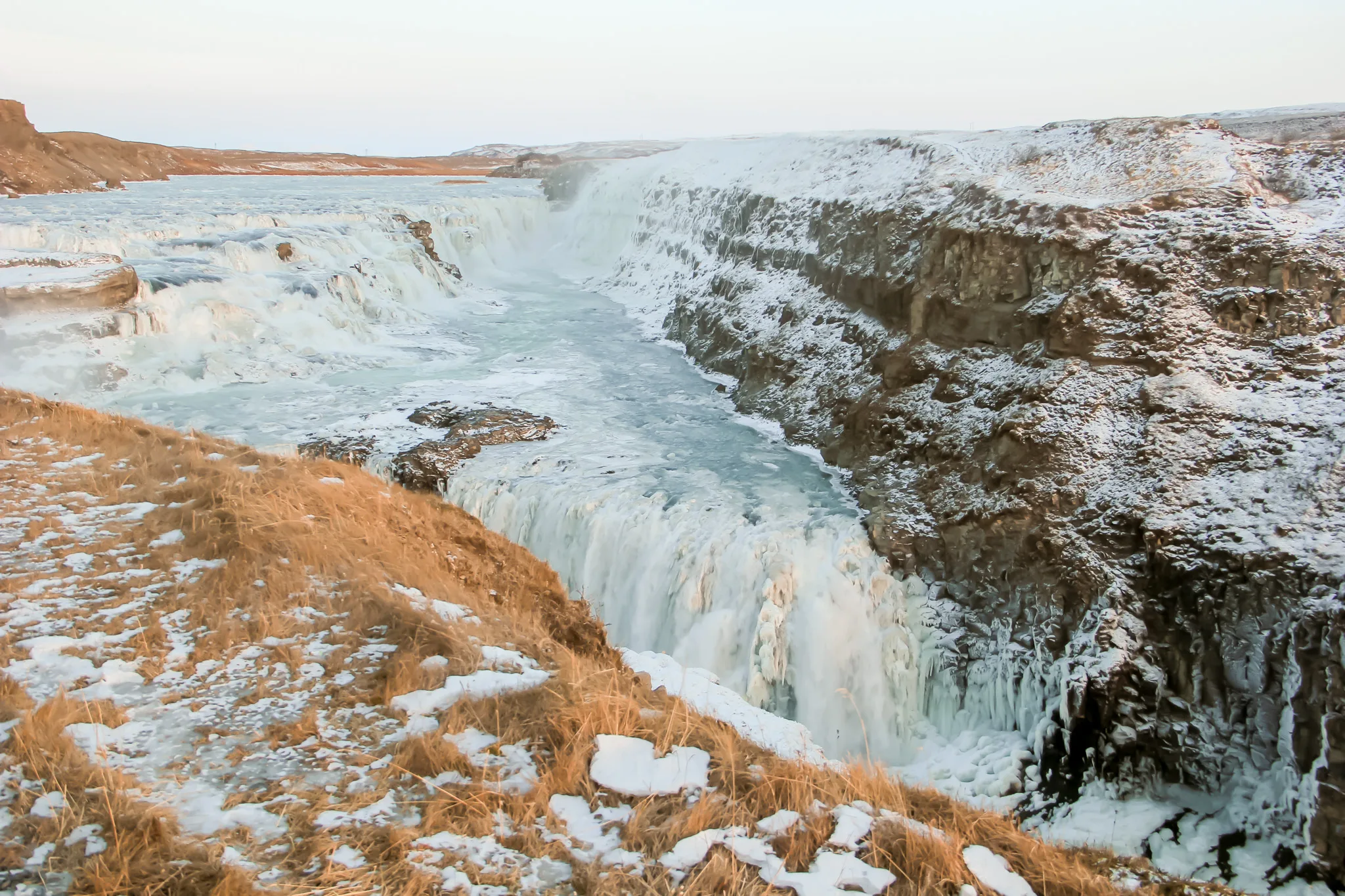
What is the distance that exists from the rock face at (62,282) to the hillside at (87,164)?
20.5 m

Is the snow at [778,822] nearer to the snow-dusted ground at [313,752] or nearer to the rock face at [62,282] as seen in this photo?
the snow-dusted ground at [313,752]

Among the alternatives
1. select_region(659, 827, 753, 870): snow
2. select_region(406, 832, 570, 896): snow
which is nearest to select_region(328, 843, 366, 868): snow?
select_region(406, 832, 570, 896): snow

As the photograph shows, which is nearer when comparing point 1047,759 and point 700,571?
point 1047,759

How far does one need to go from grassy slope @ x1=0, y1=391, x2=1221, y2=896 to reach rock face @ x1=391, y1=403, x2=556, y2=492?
19.5 ft

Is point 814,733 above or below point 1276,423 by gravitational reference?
below

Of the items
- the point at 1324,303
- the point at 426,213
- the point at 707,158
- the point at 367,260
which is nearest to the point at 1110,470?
the point at 1324,303

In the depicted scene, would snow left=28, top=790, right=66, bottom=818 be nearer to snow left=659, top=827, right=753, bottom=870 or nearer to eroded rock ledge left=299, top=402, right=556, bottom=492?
snow left=659, top=827, right=753, bottom=870

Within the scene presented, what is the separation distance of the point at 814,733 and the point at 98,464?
273 inches

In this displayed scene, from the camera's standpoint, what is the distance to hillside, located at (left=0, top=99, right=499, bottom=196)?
113 ft

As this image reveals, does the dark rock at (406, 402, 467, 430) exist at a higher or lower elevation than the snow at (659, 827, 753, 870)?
lower

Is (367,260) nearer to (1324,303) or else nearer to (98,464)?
(98,464)

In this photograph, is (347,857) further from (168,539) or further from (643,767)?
(168,539)

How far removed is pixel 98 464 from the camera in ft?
20.2

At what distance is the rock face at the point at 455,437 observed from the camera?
1164 cm
